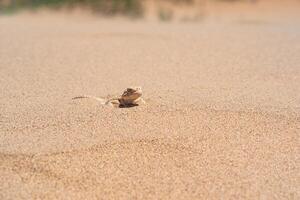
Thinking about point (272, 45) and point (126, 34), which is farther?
point (126, 34)

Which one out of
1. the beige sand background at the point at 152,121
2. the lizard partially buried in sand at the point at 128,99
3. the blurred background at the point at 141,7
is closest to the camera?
the beige sand background at the point at 152,121

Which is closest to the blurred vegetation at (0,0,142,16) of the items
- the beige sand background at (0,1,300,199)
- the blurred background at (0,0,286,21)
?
the blurred background at (0,0,286,21)

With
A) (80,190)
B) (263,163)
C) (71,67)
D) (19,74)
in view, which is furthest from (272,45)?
(80,190)

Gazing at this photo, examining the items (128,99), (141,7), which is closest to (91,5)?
(141,7)

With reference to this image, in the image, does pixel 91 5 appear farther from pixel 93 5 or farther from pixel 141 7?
pixel 141 7

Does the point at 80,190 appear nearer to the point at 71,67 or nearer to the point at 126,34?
the point at 71,67

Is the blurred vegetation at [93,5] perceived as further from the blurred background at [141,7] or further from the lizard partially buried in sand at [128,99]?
the lizard partially buried in sand at [128,99]

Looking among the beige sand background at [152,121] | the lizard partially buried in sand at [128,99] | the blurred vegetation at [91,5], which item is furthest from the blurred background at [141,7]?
the lizard partially buried in sand at [128,99]
